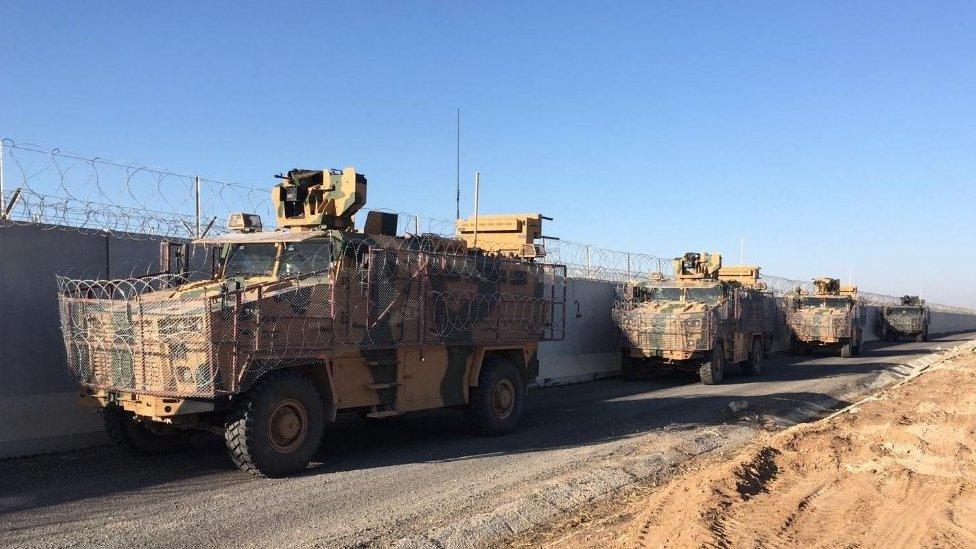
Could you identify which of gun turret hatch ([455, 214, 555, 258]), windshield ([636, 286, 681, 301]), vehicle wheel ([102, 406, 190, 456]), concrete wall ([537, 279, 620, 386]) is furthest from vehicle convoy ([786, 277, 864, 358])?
vehicle wheel ([102, 406, 190, 456])

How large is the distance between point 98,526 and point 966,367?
1994 cm

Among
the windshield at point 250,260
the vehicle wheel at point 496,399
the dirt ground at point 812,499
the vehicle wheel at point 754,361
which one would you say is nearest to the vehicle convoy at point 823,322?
the vehicle wheel at point 754,361

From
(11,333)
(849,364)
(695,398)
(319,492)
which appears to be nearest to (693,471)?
(319,492)

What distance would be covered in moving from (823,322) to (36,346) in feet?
75.4

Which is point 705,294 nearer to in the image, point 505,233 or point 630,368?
point 630,368

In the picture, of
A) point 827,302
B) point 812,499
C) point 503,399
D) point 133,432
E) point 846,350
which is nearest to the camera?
point 812,499

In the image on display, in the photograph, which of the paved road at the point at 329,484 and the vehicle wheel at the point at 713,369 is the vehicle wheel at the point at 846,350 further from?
the paved road at the point at 329,484

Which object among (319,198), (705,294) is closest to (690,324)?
(705,294)

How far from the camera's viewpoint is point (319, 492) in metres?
6.75

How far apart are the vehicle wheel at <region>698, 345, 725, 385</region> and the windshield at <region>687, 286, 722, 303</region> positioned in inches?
45.9

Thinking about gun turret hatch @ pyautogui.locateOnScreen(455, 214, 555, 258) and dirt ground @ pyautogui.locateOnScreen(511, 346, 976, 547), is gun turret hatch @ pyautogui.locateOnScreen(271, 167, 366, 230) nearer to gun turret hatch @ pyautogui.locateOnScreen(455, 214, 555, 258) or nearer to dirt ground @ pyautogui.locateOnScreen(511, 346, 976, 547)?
gun turret hatch @ pyautogui.locateOnScreen(455, 214, 555, 258)

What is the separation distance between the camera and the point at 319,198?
357 inches

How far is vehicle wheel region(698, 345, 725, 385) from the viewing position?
16484 millimetres

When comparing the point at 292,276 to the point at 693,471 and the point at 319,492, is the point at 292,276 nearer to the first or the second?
the point at 319,492
